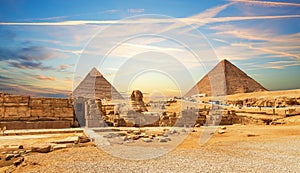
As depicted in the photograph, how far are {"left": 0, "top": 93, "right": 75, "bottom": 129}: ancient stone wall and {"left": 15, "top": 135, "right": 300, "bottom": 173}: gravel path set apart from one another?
263 inches

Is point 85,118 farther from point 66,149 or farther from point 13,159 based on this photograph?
point 13,159

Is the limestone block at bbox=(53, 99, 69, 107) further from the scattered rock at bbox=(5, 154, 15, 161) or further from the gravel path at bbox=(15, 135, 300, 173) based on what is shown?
the scattered rock at bbox=(5, 154, 15, 161)

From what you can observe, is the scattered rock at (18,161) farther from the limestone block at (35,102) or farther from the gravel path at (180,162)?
the limestone block at (35,102)

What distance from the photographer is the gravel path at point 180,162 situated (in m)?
5.95

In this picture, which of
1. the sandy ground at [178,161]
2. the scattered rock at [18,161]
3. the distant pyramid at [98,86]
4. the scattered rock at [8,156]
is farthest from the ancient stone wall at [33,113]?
the distant pyramid at [98,86]

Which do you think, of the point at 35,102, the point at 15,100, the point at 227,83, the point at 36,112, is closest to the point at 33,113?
the point at 36,112

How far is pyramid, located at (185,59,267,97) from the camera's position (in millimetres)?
87625

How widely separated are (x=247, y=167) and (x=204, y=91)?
293ft

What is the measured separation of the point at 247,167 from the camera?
6.21 meters

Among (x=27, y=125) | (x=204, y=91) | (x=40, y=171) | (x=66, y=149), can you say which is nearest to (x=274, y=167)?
(x=40, y=171)

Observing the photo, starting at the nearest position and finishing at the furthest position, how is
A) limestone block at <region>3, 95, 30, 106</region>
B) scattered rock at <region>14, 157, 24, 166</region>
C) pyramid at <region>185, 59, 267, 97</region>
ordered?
scattered rock at <region>14, 157, 24, 166</region>
limestone block at <region>3, 95, 30, 106</region>
pyramid at <region>185, 59, 267, 97</region>

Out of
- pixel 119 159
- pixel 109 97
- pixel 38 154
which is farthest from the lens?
pixel 109 97

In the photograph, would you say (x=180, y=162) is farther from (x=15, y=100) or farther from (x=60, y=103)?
(x=15, y=100)

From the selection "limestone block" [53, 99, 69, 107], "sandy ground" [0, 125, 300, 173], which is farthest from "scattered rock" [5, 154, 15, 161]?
"limestone block" [53, 99, 69, 107]
